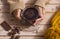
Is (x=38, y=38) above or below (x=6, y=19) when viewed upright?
below

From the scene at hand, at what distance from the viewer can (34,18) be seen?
4.46ft

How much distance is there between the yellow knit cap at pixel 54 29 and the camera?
4.41 feet

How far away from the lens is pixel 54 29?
136 cm

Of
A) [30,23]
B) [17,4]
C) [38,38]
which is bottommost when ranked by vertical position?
[38,38]

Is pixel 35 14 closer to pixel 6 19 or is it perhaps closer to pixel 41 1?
pixel 41 1

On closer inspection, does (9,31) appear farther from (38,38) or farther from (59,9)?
(59,9)

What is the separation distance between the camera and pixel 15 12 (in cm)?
136

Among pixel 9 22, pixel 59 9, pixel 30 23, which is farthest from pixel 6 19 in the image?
pixel 59 9

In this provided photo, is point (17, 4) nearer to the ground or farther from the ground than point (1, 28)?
farther from the ground

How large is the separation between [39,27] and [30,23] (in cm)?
7

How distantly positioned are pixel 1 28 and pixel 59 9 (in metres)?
0.38

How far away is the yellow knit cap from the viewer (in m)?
1.34

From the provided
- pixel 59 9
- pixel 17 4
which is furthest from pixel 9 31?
pixel 59 9

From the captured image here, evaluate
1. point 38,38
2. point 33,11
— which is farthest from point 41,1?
point 38,38
